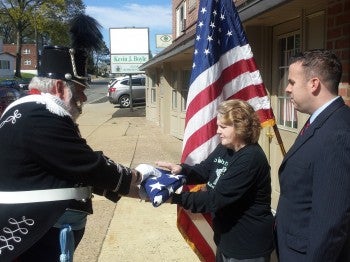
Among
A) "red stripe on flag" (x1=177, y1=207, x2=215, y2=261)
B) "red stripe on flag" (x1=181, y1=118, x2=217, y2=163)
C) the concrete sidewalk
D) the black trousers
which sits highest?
"red stripe on flag" (x1=181, y1=118, x2=217, y2=163)

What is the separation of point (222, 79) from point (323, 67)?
1.55 meters

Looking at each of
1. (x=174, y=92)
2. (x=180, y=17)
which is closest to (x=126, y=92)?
(x=180, y=17)

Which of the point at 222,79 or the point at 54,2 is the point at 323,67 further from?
the point at 54,2

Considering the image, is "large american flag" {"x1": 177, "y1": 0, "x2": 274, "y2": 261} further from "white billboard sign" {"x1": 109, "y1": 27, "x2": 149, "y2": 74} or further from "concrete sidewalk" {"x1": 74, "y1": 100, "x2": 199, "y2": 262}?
"white billboard sign" {"x1": 109, "y1": 27, "x2": 149, "y2": 74}

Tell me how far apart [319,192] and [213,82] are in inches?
68.5

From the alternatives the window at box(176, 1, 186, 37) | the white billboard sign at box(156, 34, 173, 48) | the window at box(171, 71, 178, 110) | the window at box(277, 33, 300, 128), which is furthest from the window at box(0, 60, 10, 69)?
the window at box(277, 33, 300, 128)

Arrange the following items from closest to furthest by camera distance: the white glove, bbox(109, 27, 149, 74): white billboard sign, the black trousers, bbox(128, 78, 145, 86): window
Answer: the black trousers, the white glove, bbox(109, 27, 149, 74): white billboard sign, bbox(128, 78, 145, 86): window

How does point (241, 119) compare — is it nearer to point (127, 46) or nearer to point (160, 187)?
point (160, 187)

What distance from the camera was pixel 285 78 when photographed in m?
6.04

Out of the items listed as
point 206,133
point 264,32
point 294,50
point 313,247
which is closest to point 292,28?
point 294,50

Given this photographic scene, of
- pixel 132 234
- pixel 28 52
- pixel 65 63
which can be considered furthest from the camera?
pixel 28 52

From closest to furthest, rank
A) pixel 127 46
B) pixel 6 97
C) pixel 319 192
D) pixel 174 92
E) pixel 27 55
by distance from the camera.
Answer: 1. pixel 319 192
2. pixel 174 92
3. pixel 6 97
4. pixel 127 46
5. pixel 27 55

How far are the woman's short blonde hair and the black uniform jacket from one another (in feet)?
2.81

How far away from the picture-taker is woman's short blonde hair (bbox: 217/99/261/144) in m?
2.83
